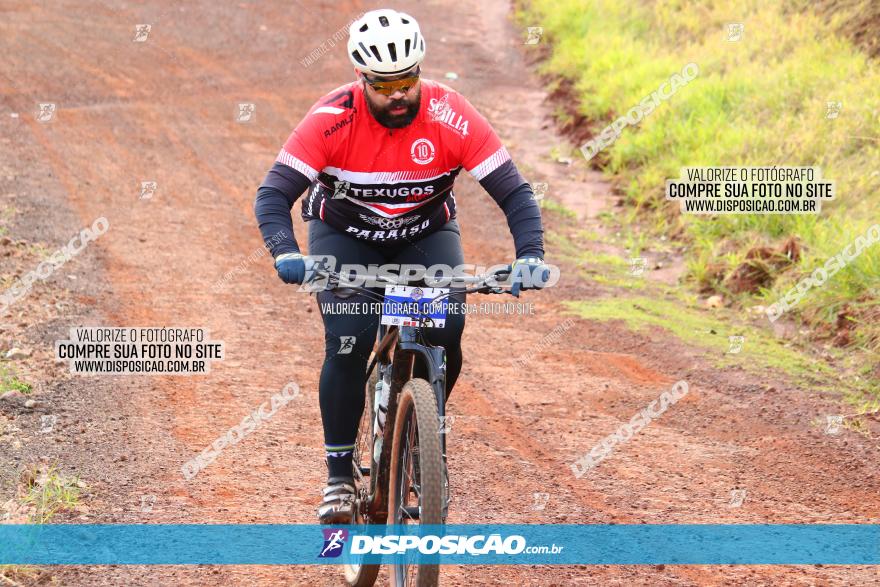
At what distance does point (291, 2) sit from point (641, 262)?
13789 millimetres

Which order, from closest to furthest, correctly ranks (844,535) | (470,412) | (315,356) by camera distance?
(844,535) → (470,412) → (315,356)

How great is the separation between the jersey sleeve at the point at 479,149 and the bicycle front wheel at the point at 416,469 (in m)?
1.24

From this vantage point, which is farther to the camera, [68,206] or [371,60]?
[68,206]

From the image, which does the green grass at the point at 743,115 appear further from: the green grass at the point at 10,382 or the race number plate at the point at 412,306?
the green grass at the point at 10,382

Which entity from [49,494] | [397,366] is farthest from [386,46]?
[49,494]

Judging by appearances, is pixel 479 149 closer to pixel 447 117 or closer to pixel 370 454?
pixel 447 117

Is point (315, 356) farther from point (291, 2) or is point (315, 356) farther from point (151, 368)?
point (291, 2)

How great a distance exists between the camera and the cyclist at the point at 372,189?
458 centimetres

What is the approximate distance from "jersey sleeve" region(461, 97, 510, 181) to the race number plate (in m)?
0.85

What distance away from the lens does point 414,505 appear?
4305 millimetres

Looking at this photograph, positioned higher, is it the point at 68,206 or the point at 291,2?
the point at 291,2

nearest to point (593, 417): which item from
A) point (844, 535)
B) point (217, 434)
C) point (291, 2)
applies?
point (844, 535)

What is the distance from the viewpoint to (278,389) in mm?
7500

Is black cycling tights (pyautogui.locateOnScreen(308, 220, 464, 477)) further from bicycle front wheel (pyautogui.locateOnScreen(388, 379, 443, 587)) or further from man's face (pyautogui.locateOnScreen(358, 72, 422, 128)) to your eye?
man's face (pyautogui.locateOnScreen(358, 72, 422, 128))
